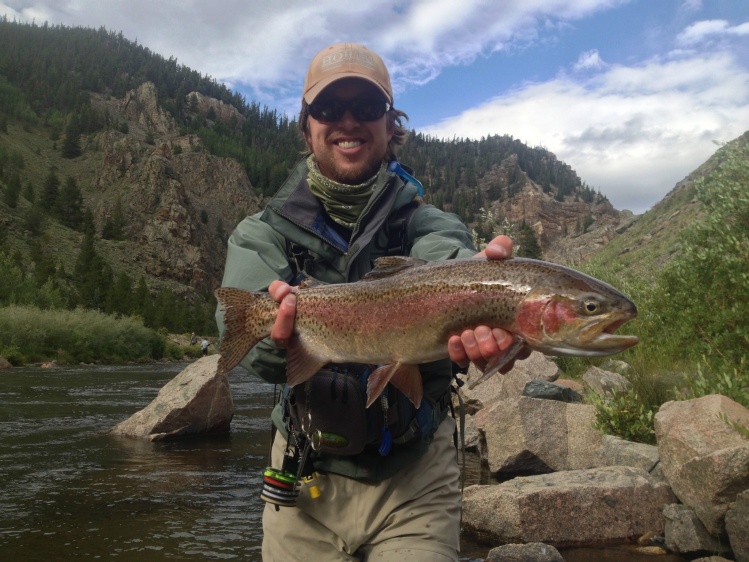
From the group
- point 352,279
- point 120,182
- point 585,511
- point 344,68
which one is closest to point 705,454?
point 585,511

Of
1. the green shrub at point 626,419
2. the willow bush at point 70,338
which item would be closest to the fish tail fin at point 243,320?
the green shrub at point 626,419

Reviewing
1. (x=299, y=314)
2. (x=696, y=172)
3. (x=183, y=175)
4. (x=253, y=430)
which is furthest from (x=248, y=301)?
(x=183, y=175)

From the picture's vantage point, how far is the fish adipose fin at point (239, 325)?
3.30m

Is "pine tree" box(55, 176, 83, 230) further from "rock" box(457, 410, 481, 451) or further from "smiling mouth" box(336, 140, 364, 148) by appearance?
"smiling mouth" box(336, 140, 364, 148)

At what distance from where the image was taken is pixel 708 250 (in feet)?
33.0

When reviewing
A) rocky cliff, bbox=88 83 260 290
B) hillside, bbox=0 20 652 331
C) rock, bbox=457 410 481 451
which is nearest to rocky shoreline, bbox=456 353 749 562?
rock, bbox=457 410 481 451

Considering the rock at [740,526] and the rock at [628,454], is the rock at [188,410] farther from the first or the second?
the rock at [740,526]

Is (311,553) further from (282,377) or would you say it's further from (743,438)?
(743,438)

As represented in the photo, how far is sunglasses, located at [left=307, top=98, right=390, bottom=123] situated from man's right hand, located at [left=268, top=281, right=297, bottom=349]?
1.13 meters

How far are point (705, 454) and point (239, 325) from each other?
495 cm

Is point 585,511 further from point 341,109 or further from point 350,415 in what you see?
point 341,109

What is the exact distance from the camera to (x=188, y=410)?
42.6 feet

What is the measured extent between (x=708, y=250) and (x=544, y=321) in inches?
340

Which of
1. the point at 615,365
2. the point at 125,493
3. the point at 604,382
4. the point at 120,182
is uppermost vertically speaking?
the point at 120,182
